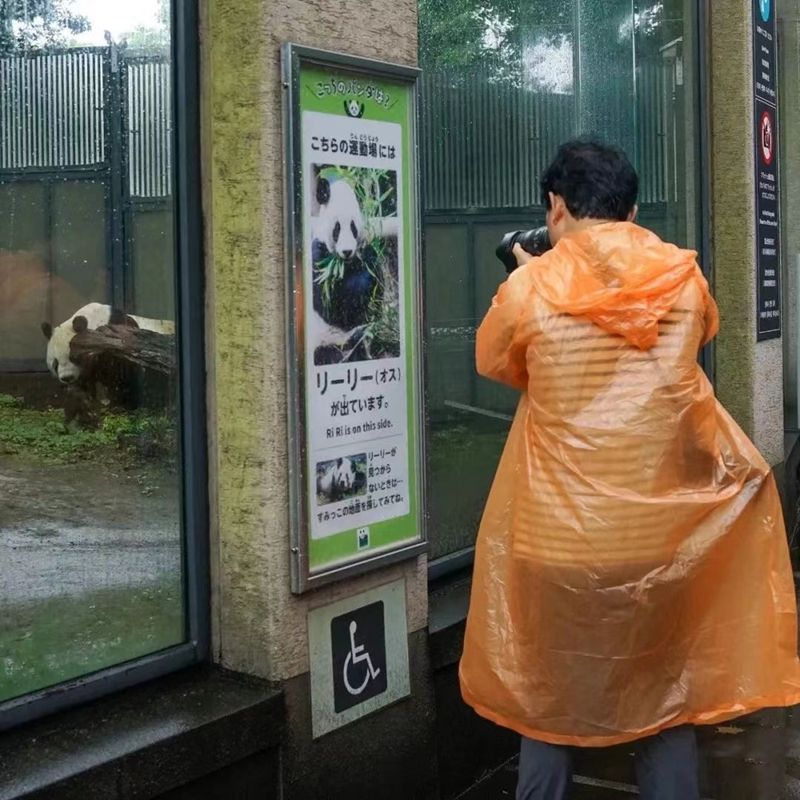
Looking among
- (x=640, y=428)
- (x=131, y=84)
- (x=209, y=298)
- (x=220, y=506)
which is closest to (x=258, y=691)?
(x=220, y=506)

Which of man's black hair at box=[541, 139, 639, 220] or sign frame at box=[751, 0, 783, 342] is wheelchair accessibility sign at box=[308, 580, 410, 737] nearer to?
man's black hair at box=[541, 139, 639, 220]

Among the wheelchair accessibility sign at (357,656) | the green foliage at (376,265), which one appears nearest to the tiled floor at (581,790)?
the wheelchair accessibility sign at (357,656)

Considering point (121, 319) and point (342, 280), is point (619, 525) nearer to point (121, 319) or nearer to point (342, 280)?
point (342, 280)

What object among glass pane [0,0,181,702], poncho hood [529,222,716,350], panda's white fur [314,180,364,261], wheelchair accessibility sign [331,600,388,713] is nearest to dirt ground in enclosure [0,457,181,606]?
glass pane [0,0,181,702]

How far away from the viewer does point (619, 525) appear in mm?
3279

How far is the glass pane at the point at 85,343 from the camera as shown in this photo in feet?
11.9

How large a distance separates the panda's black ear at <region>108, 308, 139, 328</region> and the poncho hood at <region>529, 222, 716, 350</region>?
120cm

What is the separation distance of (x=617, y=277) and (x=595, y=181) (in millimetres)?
291

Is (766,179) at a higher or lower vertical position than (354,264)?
higher

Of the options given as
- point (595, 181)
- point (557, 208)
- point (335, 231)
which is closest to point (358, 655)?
point (335, 231)

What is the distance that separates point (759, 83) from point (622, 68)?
1.17m

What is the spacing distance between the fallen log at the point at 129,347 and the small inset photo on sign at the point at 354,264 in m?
0.43

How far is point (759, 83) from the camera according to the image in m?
7.41

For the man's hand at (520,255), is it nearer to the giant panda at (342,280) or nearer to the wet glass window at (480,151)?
→ the giant panda at (342,280)
